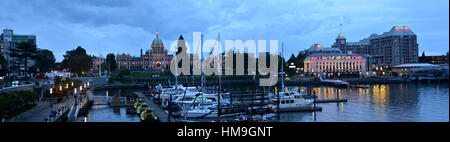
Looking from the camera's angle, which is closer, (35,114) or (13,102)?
(13,102)

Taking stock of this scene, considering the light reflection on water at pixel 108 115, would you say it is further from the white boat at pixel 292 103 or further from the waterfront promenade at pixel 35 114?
the white boat at pixel 292 103

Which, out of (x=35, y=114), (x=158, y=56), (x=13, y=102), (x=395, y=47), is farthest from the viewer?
(x=158, y=56)

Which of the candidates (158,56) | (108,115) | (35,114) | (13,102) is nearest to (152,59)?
(158,56)

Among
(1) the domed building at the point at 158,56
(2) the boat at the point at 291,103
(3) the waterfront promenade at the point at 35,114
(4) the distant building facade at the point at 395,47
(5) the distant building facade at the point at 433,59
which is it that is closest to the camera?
(3) the waterfront promenade at the point at 35,114

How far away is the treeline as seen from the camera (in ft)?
79.5

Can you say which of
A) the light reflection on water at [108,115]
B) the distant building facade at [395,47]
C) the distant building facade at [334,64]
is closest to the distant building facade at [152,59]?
the distant building facade at [334,64]

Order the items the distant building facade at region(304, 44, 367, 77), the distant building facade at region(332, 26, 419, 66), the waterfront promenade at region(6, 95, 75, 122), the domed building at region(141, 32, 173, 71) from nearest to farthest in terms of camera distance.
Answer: the waterfront promenade at region(6, 95, 75, 122), the distant building facade at region(304, 44, 367, 77), the distant building facade at region(332, 26, 419, 66), the domed building at region(141, 32, 173, 71)

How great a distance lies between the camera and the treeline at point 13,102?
79.5 ft

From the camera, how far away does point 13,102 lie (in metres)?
26.1

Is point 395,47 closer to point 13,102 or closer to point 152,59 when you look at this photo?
point 152,59

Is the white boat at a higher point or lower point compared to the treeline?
lower

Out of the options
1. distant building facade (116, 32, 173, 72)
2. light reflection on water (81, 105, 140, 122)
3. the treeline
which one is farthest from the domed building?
the treeline

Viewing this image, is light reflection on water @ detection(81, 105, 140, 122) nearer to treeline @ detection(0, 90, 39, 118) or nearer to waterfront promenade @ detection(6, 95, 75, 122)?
waterfront promenade @ detection(6, 95, 75, 122)
